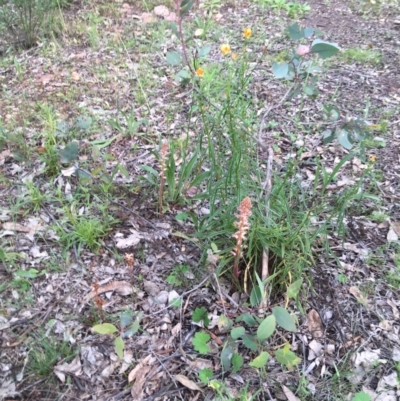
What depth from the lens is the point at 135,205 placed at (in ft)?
7.99

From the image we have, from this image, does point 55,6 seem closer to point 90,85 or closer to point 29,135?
point 90,85

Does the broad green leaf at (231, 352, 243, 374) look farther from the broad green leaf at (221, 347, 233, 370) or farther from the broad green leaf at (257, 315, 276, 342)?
the broad green leaf at (257, 315, 276, 342)

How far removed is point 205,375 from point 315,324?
617mm

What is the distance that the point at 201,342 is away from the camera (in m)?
1.79

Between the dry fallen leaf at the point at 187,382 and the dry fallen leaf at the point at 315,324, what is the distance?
0.63 meters

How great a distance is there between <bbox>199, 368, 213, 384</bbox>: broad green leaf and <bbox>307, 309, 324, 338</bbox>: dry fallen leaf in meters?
0.55

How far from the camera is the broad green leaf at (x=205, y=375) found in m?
1.71

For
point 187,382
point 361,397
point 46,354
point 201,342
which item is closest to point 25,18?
point 46,354

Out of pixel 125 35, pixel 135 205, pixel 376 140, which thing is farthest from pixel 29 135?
pixel 376 140

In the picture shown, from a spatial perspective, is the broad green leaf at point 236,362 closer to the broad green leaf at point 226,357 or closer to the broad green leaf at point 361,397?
the broad green leaf at point 226,357

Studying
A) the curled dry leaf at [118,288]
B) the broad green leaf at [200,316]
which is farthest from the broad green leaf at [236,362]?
the curled dry leaf at [118,288]

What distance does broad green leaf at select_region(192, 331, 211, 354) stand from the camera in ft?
5.83

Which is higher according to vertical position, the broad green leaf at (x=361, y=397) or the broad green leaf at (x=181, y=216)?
the broad green leaf at (x=181, y=216)

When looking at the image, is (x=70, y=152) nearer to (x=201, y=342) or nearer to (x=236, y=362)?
(x=201, y=342)
